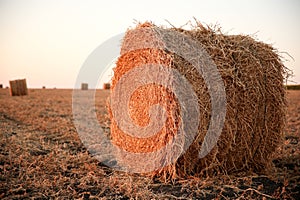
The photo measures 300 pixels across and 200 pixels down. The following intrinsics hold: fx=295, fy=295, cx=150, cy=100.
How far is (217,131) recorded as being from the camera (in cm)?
429

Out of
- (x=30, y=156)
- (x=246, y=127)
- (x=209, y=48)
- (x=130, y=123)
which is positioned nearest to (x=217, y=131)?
(x=246, y=127)

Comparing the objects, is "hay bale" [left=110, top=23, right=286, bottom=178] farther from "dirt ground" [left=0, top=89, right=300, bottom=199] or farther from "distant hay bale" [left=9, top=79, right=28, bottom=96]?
"distant hay bale" [left=9, top=79, right=28, bottom=96]

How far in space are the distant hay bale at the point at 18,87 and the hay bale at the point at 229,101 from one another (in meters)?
18.5

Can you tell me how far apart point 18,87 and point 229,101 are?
65.7ft

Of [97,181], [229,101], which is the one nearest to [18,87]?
[97,181]

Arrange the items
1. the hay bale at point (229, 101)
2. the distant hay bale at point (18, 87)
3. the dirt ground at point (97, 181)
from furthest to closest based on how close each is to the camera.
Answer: the distant hay bale at point (18, 87) < the hay bale at point (229, 101) < the dirt ground at point (97, 181)

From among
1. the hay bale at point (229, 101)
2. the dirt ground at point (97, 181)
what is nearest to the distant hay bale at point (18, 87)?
the dirt ground at point (97, 181)

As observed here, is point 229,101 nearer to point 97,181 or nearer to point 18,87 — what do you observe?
point 97,181

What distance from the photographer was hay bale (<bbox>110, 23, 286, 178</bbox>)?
13.8 feet

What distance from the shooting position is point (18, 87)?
69.7ft

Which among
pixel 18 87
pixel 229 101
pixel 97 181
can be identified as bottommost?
pixel 97 181

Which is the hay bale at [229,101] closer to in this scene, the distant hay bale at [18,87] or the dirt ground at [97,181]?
the dirt ground at [97,181]

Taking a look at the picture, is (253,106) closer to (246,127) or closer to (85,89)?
(246,127)

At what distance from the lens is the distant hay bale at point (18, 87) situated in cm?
2095
